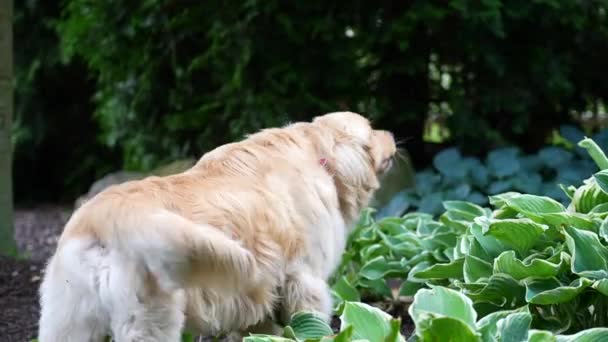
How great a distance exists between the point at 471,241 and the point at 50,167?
9.86 metres

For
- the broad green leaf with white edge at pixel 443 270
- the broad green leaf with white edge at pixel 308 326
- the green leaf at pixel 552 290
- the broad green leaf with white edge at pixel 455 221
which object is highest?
the green leaf at pixel 552 290

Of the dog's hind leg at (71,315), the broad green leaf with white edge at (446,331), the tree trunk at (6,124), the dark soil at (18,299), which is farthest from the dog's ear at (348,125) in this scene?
the tree trunk at (6,124)

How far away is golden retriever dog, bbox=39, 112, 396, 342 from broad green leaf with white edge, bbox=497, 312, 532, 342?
2.98ft

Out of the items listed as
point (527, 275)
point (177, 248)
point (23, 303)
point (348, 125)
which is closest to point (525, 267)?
point (527, 275)

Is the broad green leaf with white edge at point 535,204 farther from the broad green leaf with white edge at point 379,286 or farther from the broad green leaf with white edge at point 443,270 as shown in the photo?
the broad green leaf with white edge at point 379,286

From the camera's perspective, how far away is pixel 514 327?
317 centimetres

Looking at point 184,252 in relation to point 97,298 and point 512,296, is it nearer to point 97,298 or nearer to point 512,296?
point 97,298

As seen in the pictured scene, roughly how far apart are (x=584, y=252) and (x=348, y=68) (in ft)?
16.2

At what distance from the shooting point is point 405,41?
7855 millimetres

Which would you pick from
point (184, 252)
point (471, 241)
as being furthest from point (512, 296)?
point (184, 252)

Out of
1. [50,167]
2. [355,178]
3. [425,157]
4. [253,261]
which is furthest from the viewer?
[50,167]

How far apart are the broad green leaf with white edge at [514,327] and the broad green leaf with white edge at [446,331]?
10.5 inches

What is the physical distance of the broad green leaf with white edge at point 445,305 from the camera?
3.12 meters

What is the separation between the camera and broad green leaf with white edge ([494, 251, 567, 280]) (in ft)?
11.7
